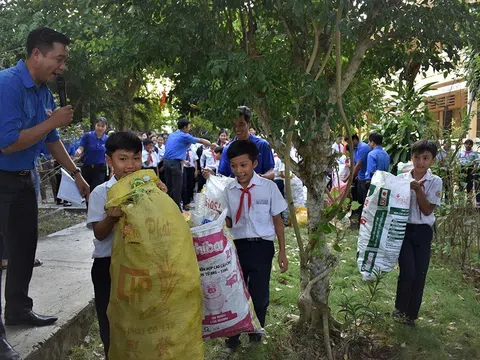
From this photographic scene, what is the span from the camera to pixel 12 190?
8.83 ft

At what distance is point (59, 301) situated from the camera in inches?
136

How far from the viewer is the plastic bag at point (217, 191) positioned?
120 inches

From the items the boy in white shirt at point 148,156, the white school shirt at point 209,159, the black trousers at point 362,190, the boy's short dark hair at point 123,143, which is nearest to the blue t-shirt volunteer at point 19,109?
the boy's short dark hair at point 123,143

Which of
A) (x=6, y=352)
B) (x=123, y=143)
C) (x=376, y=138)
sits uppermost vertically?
(x=376, y=138)

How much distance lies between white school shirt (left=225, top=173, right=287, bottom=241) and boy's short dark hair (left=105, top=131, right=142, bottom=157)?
81 cm

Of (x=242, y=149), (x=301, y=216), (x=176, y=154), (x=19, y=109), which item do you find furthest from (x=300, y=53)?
(x=176, y=154)

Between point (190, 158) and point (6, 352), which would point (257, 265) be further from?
point (190, 158)

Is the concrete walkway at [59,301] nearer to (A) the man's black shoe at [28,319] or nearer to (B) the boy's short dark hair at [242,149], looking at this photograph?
(A) the man's black shoe at [28,319]

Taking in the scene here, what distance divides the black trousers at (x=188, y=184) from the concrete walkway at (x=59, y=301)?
5.82m

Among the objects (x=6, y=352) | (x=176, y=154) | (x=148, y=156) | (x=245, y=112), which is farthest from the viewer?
(x=148, y=156)

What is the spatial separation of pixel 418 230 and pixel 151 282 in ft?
7.77

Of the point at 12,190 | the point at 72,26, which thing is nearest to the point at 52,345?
the point at 12,190

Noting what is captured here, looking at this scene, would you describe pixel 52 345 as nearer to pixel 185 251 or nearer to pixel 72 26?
pixel 185 251

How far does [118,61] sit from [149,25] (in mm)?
374
